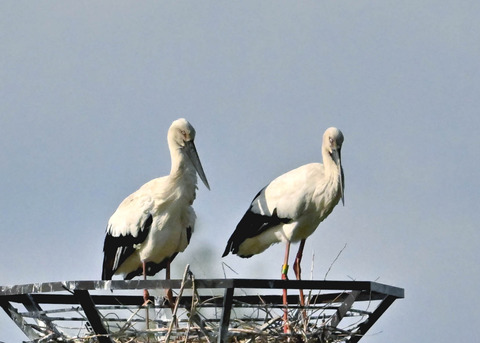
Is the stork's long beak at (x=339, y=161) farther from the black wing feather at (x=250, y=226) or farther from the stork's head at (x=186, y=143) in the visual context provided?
the stork's head at (x=186, y=143)

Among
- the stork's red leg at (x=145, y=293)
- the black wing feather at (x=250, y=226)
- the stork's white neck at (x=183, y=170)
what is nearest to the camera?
the stork's red leg at (x=145, y=293)

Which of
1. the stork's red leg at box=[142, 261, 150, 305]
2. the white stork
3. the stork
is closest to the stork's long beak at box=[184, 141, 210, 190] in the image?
the white stork

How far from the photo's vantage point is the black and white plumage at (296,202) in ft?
33.3

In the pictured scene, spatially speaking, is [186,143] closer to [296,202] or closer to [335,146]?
[296,202]

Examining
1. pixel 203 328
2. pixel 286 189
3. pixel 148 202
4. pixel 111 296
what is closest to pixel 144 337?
pixel 203 328

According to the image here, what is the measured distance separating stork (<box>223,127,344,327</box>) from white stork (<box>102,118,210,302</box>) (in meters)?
0.94

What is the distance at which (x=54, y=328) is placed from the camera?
24.8ft

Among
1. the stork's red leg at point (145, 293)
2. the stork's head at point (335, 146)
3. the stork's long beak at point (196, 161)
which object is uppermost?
the stork's head at point (335, 146)

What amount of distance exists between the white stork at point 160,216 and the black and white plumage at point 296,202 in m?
0.94

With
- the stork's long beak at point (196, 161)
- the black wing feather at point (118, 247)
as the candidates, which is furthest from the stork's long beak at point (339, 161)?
the black wing feather at point (118, 247)

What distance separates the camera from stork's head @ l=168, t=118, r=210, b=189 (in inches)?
375

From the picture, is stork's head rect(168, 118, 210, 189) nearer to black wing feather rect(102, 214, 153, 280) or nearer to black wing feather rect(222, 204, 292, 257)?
black wing feather rect(102, 214, 153, 280)

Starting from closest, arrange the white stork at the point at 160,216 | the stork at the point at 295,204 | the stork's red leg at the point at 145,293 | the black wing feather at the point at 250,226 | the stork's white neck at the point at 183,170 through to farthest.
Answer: the stork's red leg at the point at 145,293 < the white stork at the point at 160,216 < the stork's white neck at the point at 183,170 < the stork at the point at 295,204 < the black wing feather at the point at 250,226

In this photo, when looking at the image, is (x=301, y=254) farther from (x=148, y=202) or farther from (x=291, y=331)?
(x=291, y=331)
